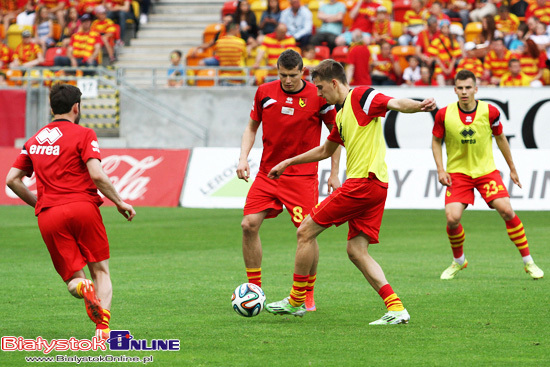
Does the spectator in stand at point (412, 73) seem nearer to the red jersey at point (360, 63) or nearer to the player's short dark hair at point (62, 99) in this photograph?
the red jersey at point (360, 63)

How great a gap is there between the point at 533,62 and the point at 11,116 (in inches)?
542

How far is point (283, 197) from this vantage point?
8625 millimetres

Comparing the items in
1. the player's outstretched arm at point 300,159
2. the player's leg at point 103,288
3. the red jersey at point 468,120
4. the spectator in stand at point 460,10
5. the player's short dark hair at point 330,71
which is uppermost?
the player's short dark hair at point 330,71

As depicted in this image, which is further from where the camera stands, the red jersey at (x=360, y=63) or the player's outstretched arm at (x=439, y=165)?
the red jersey at (x=360, y=63)

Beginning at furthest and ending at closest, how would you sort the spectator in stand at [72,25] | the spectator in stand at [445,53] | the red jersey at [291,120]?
the spectator in stand at [72,25], the spectator in stand at [445,53], the red jersey at [291,120]

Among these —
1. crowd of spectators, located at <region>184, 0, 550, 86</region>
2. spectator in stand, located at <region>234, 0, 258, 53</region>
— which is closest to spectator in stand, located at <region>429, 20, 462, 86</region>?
crowd of spectators, located at <region>184, 0, 550, 86</region>

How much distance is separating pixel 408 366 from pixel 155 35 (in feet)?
79.6

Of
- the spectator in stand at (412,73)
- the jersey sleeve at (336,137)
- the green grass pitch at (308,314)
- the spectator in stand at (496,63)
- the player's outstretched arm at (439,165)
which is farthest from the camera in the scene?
the spectator in stand at (412,73)

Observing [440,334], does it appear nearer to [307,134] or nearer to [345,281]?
[307,134]

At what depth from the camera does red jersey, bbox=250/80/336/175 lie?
28.5 ft

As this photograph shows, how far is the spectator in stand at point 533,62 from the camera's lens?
22125 mm

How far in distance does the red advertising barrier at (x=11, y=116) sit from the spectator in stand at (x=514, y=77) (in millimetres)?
12613

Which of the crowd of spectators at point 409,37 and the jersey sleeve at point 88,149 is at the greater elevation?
the jersey sleeve at point 88,149

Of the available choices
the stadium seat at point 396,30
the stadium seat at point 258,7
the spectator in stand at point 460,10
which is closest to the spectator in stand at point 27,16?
the stadium seat at point 258,7
